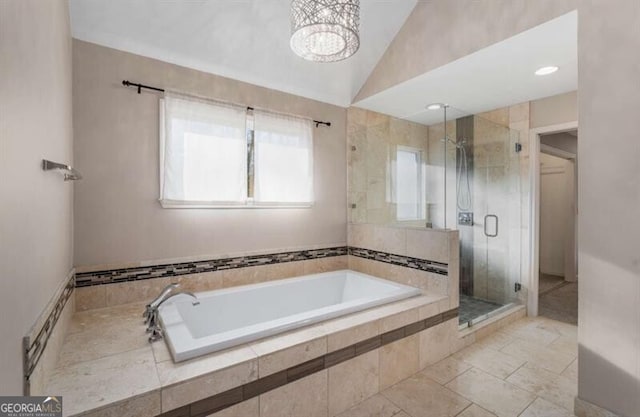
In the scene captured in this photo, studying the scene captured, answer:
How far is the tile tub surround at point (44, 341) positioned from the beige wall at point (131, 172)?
0.48 m

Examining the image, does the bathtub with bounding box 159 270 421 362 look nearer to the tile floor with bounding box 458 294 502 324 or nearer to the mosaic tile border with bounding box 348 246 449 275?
the mosaic tile border with bounding box 348 246 449 275

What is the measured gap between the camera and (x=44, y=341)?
1236 millimetres

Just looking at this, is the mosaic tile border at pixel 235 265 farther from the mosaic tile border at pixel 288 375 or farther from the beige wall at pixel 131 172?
the mosaic tile border at pixel 288 375

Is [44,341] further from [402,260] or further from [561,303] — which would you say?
[561,303]

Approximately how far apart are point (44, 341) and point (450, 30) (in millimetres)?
3123

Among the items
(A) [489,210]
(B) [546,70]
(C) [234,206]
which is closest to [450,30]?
(B) [546,70]

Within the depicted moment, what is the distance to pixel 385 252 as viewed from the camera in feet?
9.80

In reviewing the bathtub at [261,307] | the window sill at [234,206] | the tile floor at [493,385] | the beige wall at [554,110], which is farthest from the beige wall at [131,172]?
the beige wall at [554,110]

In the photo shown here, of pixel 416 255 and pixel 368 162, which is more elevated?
pixel 368 162

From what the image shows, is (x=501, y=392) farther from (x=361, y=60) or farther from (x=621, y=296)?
(x=361, y=60)

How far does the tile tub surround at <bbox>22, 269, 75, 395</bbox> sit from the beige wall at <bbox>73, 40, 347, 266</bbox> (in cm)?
48

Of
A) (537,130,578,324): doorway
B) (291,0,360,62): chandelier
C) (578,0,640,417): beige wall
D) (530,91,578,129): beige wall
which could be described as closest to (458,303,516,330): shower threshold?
(578,0,640,417): beige wall

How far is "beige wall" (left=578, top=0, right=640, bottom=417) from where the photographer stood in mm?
1562

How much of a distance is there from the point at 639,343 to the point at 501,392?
83cm
